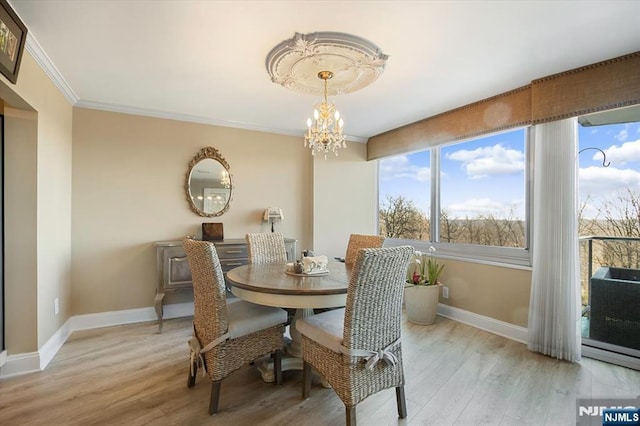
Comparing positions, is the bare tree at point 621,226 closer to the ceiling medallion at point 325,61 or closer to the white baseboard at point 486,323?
the white baseboard at point 486,323

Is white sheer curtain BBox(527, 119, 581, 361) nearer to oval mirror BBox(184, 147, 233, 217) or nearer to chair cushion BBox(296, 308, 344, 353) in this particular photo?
chair cushion BBox(296, 308, 344, 353)

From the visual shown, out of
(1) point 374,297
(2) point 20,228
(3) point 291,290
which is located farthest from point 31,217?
(1) point 374,297

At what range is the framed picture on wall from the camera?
1576 mm

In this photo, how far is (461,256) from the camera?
3.61 m

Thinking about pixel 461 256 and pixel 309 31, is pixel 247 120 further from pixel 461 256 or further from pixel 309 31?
pixel 461 256

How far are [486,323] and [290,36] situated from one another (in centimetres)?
328

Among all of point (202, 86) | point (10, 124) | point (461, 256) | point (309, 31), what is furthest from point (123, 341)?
point (461, 256)

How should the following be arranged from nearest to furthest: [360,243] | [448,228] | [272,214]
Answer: [360,243] < [448,228] < [272,214]

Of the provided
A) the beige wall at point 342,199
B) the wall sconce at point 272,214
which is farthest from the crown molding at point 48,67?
the beige wall at point 342,199

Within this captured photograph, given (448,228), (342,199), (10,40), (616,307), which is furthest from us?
(342,199)

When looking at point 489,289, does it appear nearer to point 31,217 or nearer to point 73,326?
point 31,217

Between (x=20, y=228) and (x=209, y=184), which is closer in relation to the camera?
(x=20, y=228)

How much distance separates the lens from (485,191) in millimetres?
3488

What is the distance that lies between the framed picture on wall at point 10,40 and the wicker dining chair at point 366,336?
217cm
